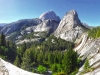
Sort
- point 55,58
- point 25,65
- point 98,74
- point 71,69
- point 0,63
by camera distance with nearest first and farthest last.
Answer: point 0,63
point 98,74
point 71,69
point 25,65
point 55,58

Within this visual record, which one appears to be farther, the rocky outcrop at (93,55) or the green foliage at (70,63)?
the green foliage at (70,63)

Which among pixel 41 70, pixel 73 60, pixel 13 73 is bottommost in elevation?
pixel 41 70

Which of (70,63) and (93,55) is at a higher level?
(93,55)

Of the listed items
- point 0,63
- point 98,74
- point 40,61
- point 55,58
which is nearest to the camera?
point 0,63

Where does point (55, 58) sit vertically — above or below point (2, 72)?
below

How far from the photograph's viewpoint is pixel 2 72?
88.1 feet

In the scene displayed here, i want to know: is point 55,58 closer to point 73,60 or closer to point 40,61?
point 40,61

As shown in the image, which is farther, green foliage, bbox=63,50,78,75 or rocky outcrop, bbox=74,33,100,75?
green foliage, bbox=63,50,78,75

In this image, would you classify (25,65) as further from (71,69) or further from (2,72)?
(2,72)

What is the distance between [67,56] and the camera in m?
94.9

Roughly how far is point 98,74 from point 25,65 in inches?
2329

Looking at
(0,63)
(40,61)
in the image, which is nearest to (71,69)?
(40,61)

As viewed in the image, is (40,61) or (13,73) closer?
(13,73)

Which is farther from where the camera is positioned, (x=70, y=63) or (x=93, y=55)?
(x=93, y=55)
